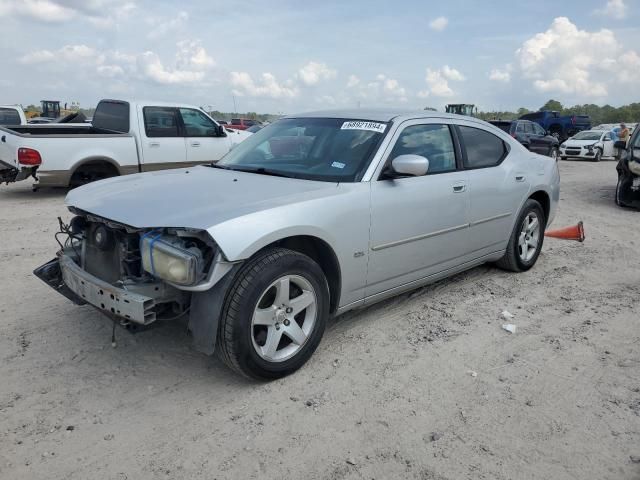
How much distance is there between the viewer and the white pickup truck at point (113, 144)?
883 centimetres

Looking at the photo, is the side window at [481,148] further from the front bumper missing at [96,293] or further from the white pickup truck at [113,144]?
the white pickup truck at [113,144]

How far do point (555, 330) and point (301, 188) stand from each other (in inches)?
93.5

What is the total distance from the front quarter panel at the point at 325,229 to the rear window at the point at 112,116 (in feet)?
25.5

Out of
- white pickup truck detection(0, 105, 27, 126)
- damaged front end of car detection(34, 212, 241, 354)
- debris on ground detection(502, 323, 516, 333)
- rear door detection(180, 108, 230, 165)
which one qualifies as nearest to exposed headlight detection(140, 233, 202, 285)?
damaged front end of car detection(34, 212, 241, 354)

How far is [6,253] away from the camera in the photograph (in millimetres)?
5891

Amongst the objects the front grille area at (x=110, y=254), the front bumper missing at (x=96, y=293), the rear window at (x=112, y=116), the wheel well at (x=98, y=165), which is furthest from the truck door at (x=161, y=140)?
the front grille area at (x=110, y=254)

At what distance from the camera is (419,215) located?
4031mm

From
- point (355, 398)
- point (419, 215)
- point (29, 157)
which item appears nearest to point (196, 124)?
point (29, 157)

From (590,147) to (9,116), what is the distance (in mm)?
20563

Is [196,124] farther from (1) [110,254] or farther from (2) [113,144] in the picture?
(1) [110,254]

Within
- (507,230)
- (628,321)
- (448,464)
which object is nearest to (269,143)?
(507,230)

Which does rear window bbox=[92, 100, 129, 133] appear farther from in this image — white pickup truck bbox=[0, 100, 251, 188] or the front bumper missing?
the front bumper missing

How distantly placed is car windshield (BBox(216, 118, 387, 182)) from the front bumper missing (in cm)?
146

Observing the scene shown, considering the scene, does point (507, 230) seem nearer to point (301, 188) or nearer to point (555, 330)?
point (555, 330)
